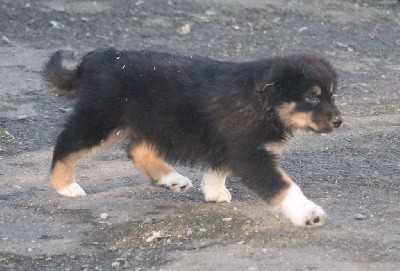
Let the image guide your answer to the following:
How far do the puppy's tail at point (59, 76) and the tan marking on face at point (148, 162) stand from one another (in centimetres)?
69

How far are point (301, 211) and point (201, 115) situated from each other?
1.08 metres

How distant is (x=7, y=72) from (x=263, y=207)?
4.75 m

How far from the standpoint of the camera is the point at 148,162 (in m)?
7.84

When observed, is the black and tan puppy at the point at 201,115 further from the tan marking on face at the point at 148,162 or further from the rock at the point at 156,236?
the rock at the point at 156,236

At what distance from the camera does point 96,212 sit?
24.1ft

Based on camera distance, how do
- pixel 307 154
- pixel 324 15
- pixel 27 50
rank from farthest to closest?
1. pixel 324 15
2. pixel 27 50
3. pixel 307 154

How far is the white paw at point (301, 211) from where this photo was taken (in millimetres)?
6582

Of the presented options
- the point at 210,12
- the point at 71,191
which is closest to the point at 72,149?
the point at 71,191

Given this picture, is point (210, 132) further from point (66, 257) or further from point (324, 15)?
point (324, 15)

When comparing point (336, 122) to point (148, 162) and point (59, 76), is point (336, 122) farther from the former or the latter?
point (59, 76)

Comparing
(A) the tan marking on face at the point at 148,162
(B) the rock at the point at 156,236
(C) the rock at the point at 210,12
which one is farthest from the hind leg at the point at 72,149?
(C) the rock at the point at 210,12

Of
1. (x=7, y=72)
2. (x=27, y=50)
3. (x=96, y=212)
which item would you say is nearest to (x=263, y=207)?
(x=96, y=212)

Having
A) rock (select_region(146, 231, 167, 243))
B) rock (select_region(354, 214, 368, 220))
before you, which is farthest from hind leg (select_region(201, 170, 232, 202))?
rock (select_region(354, 214, 368, 220))

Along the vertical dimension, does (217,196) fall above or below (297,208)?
below
